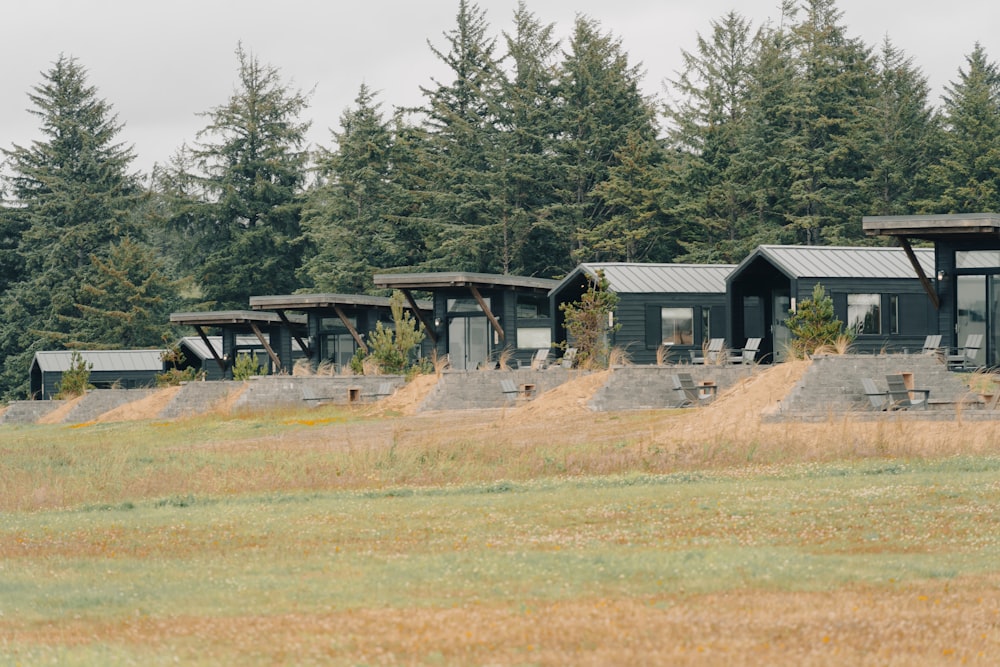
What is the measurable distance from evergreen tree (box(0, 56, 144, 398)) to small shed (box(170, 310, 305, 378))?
14751mm

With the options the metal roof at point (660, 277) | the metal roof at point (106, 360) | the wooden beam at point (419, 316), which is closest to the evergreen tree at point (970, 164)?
the metal roof at point (660, 277)

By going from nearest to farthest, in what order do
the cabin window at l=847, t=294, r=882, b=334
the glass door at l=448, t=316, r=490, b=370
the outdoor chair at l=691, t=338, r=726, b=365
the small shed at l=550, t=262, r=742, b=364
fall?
the outdoor chair at l=691, t=338, r=726, b=365 < the cabin window at l=847, t=294, r=882, b=334 < the small shed at l=550, t=262, r=742, b=364 < the glass door at l=448, t=316, r=490, b=370

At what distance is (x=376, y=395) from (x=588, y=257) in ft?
70.5

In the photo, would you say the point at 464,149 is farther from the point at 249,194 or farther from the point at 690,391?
the point at 690,391

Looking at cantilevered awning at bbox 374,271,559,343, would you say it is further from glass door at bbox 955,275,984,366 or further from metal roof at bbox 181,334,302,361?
metal roof at bbox 181,334,302,361

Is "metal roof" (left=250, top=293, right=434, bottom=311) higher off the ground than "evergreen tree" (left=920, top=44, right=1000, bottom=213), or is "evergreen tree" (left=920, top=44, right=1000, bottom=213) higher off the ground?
"evergreen tree" (left=920, top=44, right=1000, bottom=213)

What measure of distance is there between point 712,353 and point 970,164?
2238 cm

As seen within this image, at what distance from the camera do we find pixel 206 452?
2311 centimetres

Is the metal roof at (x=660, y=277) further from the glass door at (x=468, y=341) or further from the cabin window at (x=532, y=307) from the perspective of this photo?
the glass door at (x=468, y=341)

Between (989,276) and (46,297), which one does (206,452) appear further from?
(46,297)

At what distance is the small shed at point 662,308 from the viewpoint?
3541 cm

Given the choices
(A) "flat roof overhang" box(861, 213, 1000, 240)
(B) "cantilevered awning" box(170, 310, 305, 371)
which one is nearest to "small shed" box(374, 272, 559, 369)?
(B) "cantilevered awning" box(170, 310, 305, 371)

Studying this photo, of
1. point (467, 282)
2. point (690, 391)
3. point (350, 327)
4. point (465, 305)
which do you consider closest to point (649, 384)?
point (690, 391)

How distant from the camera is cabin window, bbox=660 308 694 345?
118ft
